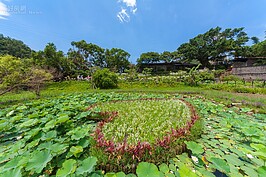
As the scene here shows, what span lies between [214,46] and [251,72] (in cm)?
1215

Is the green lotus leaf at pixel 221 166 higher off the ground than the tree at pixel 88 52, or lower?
lower

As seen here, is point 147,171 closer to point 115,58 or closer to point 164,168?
point 164,168

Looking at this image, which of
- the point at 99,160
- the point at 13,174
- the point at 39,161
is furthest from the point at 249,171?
the point at 13,174

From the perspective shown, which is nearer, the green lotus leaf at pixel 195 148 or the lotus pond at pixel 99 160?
the lotus pond at pixel 99 160

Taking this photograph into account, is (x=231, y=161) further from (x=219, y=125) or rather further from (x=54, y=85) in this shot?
(x=54, y=85)

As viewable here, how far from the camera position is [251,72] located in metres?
16.1

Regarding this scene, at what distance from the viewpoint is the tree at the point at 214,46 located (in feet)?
81.5

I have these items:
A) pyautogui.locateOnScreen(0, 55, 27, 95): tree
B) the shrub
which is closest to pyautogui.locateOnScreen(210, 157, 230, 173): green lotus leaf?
pyautogui.locateOnScreen(0, 55, 27, 95): tree

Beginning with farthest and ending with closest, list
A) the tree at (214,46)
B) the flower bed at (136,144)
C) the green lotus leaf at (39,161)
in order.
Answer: the tree at (214,46) → the flower bed at (136,144) → the green lotus leaf at (39,161)

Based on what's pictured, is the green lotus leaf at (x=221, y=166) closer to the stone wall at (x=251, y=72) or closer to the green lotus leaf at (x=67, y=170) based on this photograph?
the green lotus leaf at (x=67, y=170)

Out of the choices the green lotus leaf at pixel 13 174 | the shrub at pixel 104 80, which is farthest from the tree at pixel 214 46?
the green lotus leaf at pixel 13 174

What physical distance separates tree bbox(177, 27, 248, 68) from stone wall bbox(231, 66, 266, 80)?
9.32m

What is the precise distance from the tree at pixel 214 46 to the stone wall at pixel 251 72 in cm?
932

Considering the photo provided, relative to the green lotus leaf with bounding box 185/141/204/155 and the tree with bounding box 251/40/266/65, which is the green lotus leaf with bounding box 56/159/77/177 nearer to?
the green lotus leaf with bounding box 185/141/204/155
